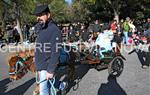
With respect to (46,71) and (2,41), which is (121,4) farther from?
(46,71)

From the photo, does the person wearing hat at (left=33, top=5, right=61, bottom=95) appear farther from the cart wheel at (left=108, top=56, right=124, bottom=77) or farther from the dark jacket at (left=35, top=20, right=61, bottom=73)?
the cart wheel at (left=108, top=56, right=124, bottom=77)

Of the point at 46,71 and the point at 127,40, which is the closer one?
the point at 46,71

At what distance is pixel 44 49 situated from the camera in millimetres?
5539

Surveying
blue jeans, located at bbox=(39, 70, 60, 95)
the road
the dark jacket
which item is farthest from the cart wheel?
the dark jacket

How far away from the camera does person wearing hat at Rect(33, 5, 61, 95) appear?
5.28 m

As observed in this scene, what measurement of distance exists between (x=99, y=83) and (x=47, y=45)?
423 cm

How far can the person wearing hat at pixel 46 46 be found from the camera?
Answer: 208 inches

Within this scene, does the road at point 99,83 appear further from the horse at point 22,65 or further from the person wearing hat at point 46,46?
the person wearing hat at point 46,46

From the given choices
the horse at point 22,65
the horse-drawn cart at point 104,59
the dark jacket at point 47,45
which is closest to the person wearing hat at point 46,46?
the dark jacket at point 47,45

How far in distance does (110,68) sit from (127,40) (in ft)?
35.7

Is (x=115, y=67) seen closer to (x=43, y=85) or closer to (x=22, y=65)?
(x=22, y=65)

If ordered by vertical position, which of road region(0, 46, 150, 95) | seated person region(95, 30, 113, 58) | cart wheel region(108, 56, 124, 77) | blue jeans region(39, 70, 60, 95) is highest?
seated person region(95, 30, 113, 58)

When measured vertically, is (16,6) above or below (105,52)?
above

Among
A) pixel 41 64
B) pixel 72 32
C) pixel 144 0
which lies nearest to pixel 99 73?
pixel 41 64
